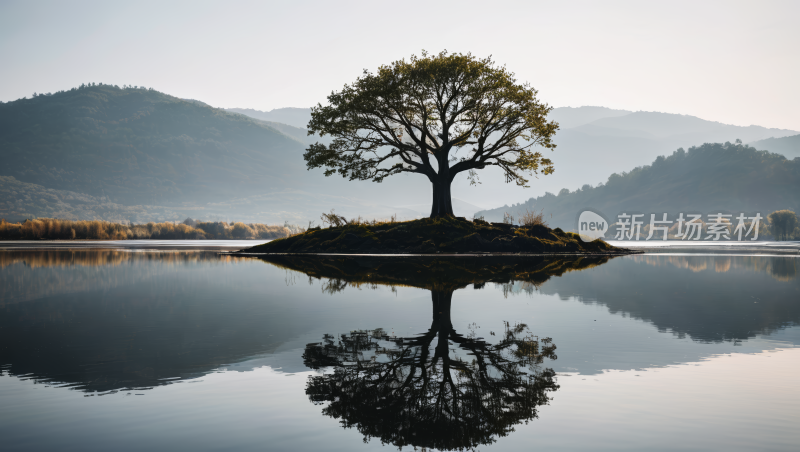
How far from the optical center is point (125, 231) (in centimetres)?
6194

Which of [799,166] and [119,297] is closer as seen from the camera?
[119,297]

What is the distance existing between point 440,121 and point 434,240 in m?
9.11

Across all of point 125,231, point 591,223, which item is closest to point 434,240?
point 591,223

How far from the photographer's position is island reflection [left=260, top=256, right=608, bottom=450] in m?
4.02

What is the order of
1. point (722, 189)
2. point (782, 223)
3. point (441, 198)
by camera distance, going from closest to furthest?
point (441, 198) < point (782, 223) < point (722, 189)

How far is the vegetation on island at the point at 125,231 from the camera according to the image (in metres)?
54.0

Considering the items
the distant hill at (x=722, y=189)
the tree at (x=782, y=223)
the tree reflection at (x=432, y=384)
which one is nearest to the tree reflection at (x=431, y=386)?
the tree reflection at (x=432, y=384)

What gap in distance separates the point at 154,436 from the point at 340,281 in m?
10.5

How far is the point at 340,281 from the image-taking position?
14.4m

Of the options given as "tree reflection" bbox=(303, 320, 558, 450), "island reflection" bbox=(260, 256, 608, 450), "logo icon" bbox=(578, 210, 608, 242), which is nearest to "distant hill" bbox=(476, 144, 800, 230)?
"logo icon" bbox=(578, 210, 608, 242)

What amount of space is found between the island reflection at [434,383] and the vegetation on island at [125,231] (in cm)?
5064

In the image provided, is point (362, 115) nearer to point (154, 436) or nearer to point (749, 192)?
point (154, 436)

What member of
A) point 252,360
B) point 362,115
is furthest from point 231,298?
point 362,115

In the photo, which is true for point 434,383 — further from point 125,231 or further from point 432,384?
point 125,231
